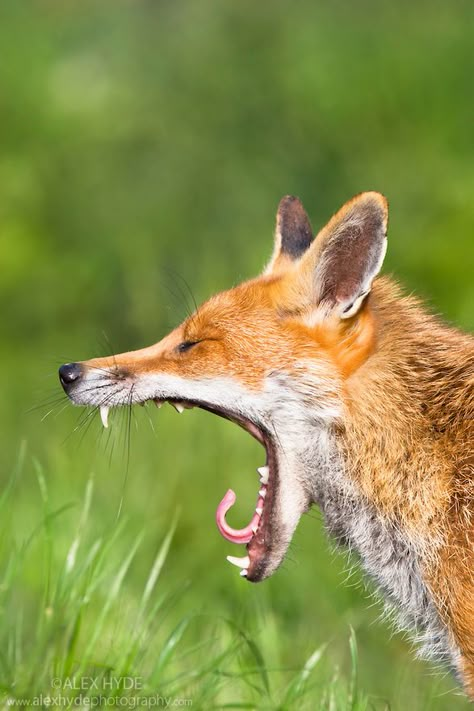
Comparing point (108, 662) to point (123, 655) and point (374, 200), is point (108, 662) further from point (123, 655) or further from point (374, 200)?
point (374, 200)

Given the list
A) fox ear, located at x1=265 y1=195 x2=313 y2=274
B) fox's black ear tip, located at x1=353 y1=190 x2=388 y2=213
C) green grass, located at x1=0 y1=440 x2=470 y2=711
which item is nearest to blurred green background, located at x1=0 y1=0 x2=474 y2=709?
fox ear, located at x1=265 y1=195 x2=313 y2=274

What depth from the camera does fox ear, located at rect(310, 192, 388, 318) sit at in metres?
4.30

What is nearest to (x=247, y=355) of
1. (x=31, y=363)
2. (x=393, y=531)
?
(x=393, y=531)

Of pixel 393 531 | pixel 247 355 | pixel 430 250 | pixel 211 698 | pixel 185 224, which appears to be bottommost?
pixel 211 698

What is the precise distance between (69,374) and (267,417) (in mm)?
799

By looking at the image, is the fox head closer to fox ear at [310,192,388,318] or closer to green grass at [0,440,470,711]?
fox ear at [310,192,388,318]

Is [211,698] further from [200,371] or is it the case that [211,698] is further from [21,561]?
[200,371]

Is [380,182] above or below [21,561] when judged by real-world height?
above

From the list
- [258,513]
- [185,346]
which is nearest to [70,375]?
[185,346]

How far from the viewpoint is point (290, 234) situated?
5.34 meters

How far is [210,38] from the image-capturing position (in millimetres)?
15258

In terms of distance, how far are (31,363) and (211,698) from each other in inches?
298

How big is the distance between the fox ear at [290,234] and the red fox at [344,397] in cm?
52

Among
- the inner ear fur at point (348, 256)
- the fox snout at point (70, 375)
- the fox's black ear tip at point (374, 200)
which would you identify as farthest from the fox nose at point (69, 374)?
the fox's black ear tip at point (374, 200)
